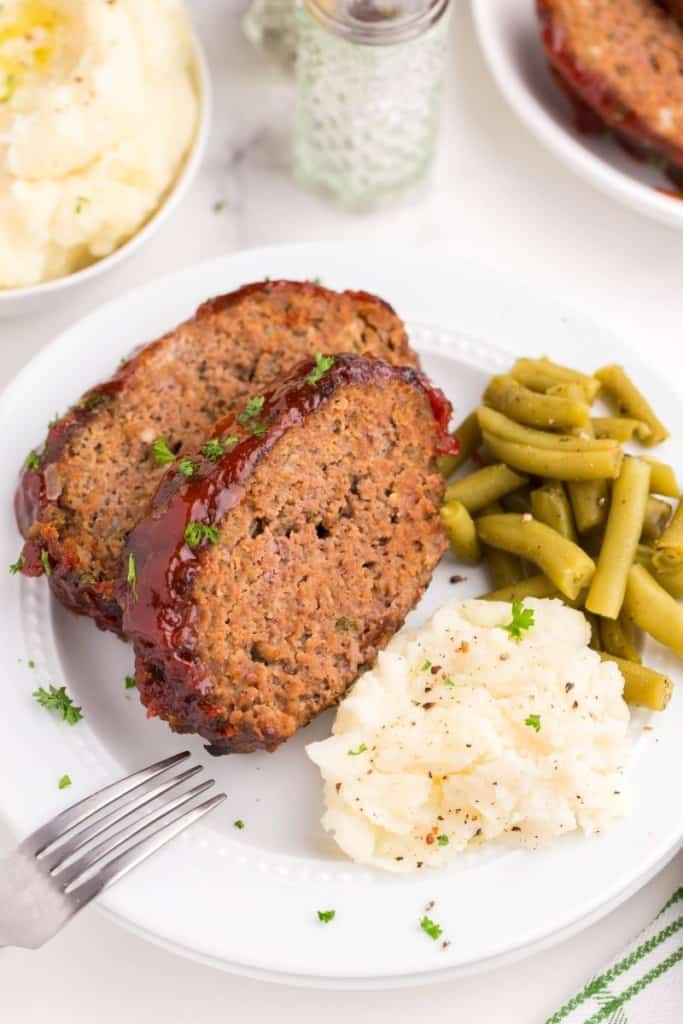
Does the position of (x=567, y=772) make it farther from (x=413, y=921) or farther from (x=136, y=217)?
(x=136, y=217)

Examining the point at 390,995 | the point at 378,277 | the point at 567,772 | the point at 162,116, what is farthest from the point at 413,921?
the point at 162,116

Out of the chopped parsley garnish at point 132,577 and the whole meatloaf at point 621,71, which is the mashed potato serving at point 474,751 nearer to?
the chopped parsley garnish at point 132,577

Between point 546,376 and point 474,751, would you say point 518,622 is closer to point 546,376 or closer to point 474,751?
point 474,751

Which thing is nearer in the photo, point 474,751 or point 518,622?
point 474,751

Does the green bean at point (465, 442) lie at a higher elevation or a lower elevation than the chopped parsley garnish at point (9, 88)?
lower

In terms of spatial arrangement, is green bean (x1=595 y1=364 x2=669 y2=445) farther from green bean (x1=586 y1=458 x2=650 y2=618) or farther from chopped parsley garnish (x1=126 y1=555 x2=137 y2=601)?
chopped parsley garnish (x1=126 y1=555 x2=137 y2=601)

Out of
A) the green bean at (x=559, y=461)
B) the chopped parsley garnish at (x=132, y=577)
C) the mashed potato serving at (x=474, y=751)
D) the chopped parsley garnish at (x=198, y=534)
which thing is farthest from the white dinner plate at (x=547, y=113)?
the chopped parsley garnish at (x=132, y=577)

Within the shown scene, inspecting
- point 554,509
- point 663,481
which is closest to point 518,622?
point 554,509
